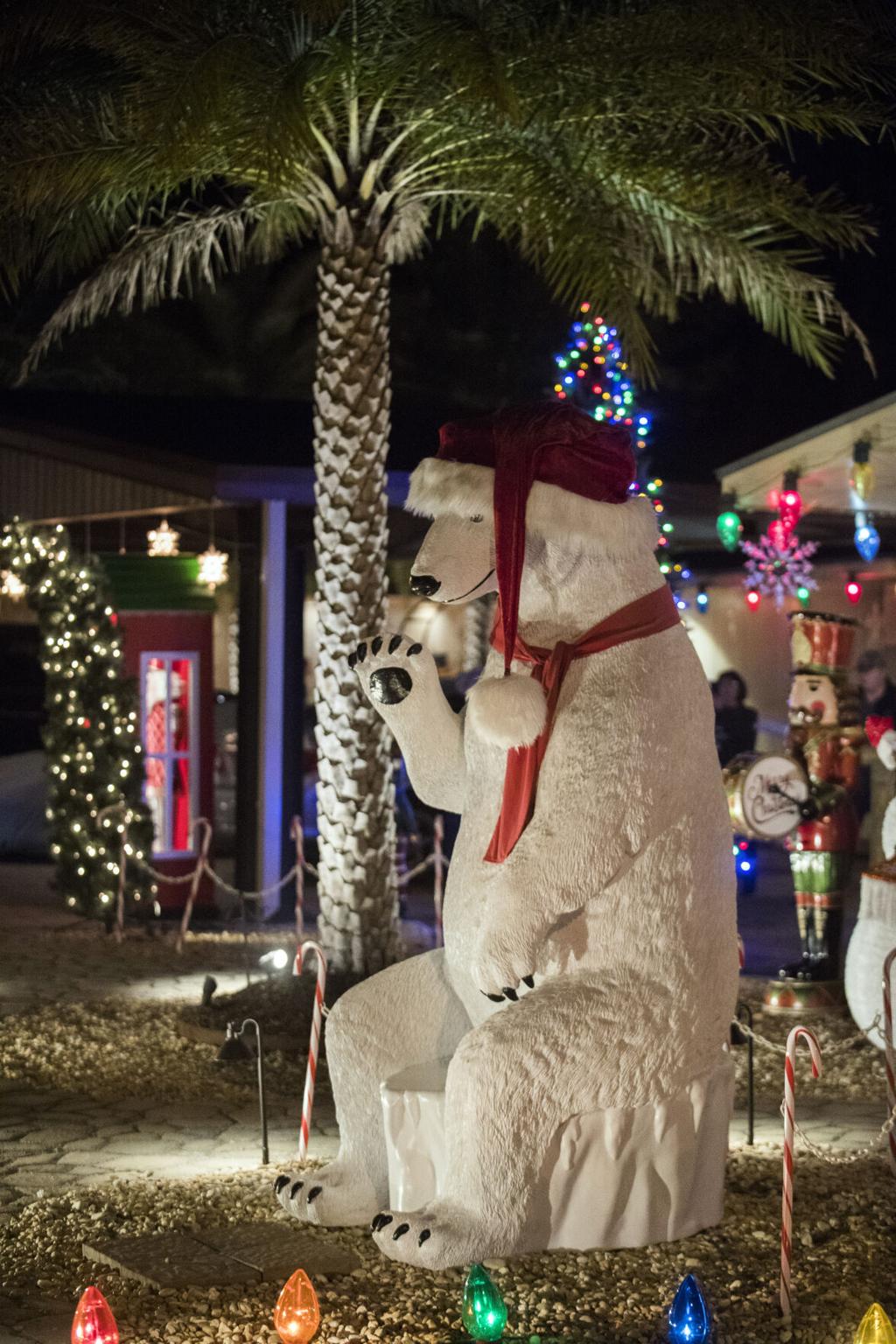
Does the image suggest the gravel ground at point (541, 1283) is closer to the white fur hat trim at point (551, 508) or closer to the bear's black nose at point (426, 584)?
the bear's black nose at point (426, 584)

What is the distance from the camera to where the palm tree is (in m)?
7.86

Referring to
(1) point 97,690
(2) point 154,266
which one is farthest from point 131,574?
(2) point 154,266

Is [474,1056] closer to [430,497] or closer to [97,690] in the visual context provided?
[430,497]

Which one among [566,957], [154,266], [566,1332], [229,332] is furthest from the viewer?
[229,332]

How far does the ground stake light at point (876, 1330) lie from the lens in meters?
3.66

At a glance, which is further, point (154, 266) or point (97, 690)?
point (97, 690)

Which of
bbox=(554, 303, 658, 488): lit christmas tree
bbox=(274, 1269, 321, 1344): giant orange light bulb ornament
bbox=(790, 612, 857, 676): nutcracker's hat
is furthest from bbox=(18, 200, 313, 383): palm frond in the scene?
bbox=(274, 1269, 321, 1344): giant orange light bulb ornament

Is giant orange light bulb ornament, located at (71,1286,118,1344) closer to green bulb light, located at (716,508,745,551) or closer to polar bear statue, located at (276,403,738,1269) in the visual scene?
polar bear statue, located at (276,403,738,1269)

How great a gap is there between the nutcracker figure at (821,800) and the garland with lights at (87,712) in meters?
4.73

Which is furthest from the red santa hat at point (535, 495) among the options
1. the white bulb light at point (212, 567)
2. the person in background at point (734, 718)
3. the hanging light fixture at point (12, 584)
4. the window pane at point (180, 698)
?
the person in background at point (734, 718)

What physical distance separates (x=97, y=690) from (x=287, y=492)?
85.0 inches

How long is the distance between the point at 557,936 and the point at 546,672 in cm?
72

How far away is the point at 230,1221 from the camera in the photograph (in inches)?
210

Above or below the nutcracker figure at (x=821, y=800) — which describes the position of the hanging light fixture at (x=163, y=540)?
above
